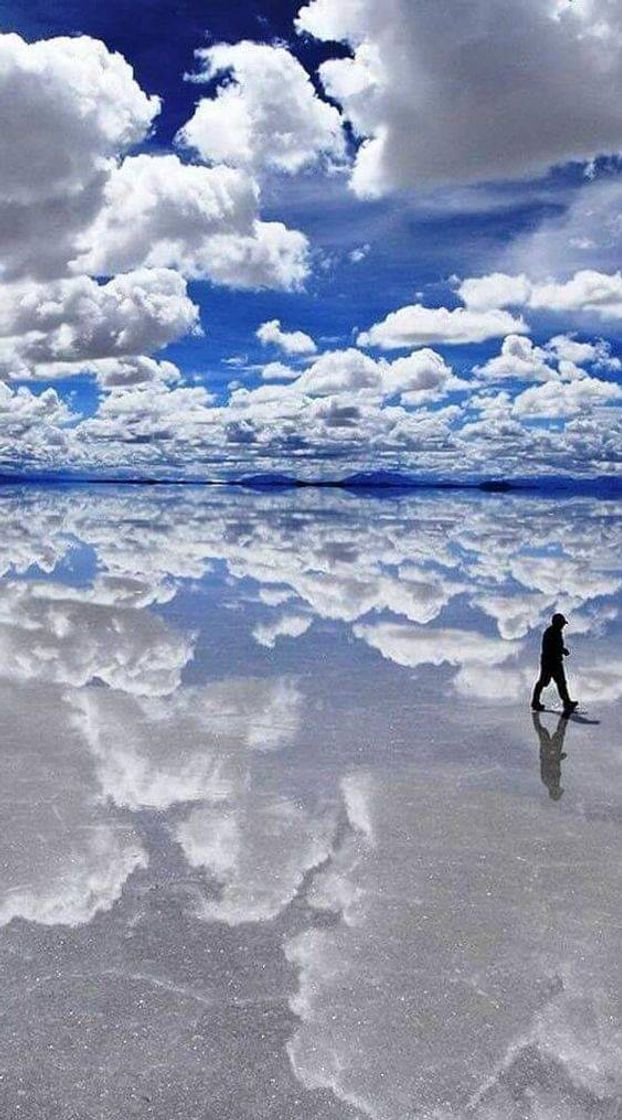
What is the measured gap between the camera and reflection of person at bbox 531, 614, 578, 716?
1334 centimetres

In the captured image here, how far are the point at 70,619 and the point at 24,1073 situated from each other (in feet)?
54.3

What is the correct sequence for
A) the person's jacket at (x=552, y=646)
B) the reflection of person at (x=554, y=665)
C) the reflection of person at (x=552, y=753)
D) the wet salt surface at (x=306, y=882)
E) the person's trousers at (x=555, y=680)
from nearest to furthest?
the wet salt surface at (x=306, y=882) → the reflection of person at (x=552, y=753) → the person's jacket at (x=552, y=646) → the reflection of person at (x=554, y=665) → the person's trousers at (x=555, y=680)

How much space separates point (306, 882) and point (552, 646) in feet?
22.4

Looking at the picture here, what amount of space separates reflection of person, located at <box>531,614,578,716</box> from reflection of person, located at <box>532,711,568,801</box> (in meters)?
0.28

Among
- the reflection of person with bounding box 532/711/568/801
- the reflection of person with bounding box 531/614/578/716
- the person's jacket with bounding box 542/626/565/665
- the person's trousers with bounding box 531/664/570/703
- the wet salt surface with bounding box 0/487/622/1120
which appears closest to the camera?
the wet salt surface with bounding box 0/487/622/1120

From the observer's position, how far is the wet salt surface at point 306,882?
5.49 meters

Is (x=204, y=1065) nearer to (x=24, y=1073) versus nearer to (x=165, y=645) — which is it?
(x=24, y=1073)

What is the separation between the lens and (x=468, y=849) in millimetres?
8594

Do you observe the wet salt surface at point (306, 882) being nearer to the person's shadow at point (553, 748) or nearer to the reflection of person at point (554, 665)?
the person's shadow at point (553, 748)

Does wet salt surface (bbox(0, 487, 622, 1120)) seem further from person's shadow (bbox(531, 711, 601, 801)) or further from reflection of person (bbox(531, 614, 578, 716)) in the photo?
reflection of person (bbox(531, 614, 578, 716))

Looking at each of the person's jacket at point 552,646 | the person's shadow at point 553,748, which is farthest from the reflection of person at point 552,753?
the person's jacket at point 552,646

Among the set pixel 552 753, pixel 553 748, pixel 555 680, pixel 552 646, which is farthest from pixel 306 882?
pixel 555 680

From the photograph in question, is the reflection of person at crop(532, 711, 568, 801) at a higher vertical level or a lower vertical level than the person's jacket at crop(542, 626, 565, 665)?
lower

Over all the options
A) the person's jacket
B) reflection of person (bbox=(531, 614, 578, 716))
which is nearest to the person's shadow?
reflection of person (bbox=(531, 614, 578, 716))
